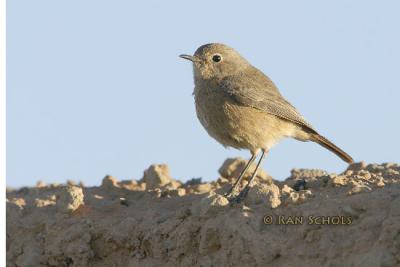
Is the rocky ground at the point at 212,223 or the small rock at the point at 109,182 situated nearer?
the rocky ground at the point at 212,223

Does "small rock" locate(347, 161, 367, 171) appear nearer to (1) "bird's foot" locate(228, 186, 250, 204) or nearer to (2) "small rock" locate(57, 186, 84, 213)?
(1) "bird's foot" locate(228, 186, 250, 204)

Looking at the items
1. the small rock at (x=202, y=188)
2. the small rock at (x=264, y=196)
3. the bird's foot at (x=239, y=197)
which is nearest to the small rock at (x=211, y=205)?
the bird's foot at (x=239, y=197)

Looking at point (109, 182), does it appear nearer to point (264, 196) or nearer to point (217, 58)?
point (217, 58)

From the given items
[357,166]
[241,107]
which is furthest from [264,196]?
Result: [357,166]

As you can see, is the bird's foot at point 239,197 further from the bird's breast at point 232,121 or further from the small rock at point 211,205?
the bird's breast at point 232,121

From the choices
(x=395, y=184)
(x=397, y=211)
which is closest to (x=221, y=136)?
(x=395, y=184)

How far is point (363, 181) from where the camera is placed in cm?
1045

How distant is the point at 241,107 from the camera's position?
38.5 feet

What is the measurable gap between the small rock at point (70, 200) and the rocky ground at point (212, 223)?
0.5 inches

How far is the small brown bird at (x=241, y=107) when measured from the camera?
1160cm

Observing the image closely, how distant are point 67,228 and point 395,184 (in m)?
A: 4.22

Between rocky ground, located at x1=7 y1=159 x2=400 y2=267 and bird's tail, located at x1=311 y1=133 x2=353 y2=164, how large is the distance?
22.8 inches

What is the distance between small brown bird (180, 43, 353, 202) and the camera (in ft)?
38.1

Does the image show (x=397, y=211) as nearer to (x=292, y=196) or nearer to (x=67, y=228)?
(x=292, y=196)
